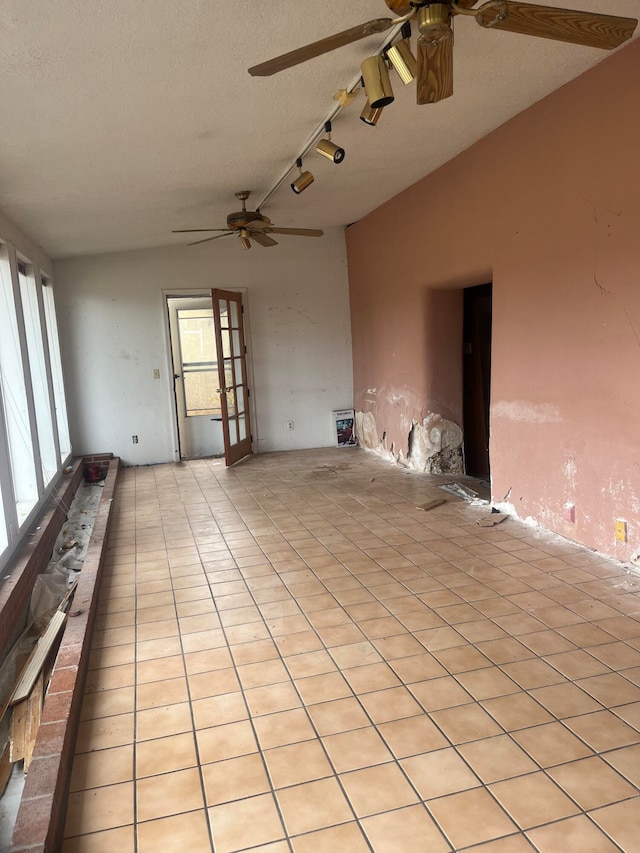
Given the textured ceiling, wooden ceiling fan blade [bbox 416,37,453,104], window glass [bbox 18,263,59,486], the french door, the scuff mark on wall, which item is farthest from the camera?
the french door

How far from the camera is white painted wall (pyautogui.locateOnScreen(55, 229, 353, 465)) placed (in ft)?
22.4

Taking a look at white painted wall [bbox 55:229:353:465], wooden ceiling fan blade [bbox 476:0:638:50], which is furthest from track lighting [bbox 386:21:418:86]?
white painted wall [bbox 55:229:353:465]

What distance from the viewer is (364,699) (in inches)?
88.4

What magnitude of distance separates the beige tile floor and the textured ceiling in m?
2.52

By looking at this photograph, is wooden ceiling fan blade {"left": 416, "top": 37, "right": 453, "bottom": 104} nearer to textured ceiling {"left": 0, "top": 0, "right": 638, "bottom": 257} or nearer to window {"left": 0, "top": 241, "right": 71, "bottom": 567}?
textured ceiling {"left": 0, "top": 0, "right": 638, "bottom": 257}

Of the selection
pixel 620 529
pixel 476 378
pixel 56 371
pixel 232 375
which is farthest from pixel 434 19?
pixel 56 371

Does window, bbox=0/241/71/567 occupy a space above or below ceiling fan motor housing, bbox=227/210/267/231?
below

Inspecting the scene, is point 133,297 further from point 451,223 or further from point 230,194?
point 451,223

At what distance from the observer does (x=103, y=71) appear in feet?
7.94

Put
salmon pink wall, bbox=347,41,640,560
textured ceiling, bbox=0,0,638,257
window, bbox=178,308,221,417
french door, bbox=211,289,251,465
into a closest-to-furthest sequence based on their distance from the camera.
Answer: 1. textured ceiling, bbox=0,0,638,257
2. salmon pink wall, bbox=347,41,640,560
3. french door, bbox=211,289,251,465
4. window, bbox=178,308,221,417

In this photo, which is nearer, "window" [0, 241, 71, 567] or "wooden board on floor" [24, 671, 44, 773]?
"wooden board on floor" [24, 671, 44, 773]

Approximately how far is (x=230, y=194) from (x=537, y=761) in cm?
442

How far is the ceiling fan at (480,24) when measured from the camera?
1.75 m

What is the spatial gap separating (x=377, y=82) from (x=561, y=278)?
1811mm
